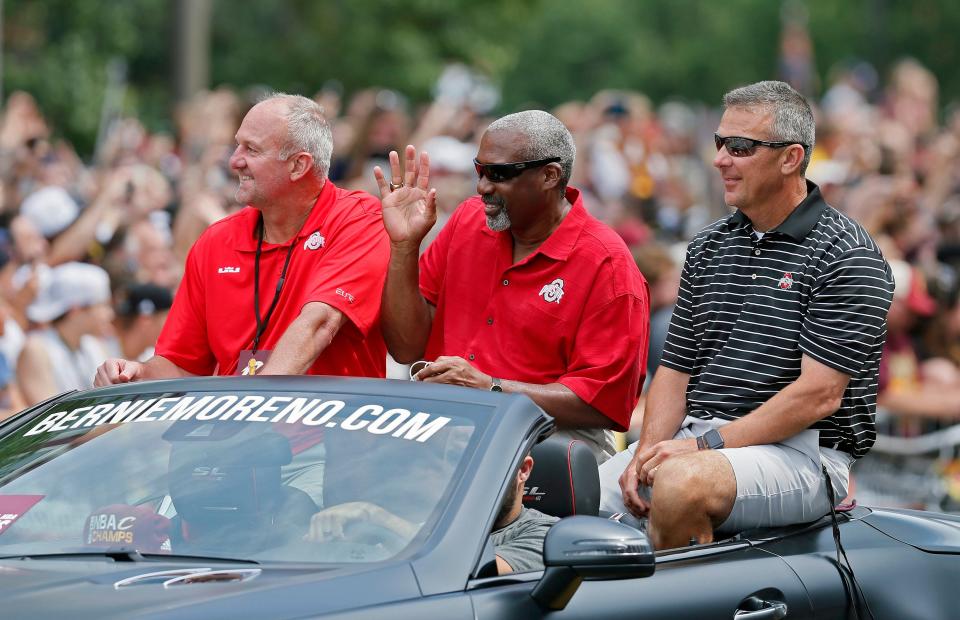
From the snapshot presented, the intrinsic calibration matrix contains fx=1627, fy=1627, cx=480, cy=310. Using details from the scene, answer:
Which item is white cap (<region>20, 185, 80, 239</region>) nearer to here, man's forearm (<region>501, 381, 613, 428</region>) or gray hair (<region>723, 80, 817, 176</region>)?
man's forearm (<region>501, 381, 613, 428</region>)

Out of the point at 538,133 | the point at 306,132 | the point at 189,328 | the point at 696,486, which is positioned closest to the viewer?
the point at 696,486

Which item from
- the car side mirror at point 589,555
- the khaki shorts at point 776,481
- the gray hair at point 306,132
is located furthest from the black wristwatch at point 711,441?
the gray hair at point 306,132

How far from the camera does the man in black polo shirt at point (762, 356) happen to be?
16.6 feet

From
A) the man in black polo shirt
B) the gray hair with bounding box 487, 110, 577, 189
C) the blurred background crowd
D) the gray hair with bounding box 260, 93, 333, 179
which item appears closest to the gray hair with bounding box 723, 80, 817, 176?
the man in black polo shirt

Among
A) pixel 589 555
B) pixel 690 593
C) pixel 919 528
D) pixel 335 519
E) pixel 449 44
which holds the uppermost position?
pixel 449 44

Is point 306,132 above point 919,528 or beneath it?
above

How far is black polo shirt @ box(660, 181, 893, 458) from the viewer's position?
531cm

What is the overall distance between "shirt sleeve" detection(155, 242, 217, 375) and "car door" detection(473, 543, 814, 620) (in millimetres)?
2378

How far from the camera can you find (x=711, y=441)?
5.32m

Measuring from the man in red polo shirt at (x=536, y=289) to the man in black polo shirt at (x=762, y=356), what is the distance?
0.21 meters

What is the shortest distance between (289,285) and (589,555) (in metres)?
2.48

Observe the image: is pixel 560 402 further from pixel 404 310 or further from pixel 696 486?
pixel 696 486

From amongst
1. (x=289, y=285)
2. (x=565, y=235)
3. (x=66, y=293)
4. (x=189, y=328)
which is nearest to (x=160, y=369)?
(x=189, y=328)

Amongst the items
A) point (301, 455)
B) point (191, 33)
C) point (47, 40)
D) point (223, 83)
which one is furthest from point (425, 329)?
point (223, 83)
